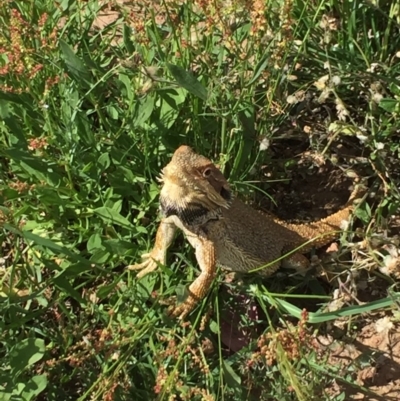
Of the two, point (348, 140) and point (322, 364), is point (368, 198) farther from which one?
point (322, 364)

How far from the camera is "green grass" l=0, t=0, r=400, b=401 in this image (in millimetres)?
2924

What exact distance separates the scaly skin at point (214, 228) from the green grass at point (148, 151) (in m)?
0.11

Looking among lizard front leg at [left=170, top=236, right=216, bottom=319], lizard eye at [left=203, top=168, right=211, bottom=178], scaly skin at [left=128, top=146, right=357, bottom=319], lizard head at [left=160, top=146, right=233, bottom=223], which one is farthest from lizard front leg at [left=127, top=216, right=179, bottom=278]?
lizard eye at [left=203, top=168, right=211, bottom=178]

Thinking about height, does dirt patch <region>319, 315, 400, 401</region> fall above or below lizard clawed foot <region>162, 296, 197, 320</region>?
below

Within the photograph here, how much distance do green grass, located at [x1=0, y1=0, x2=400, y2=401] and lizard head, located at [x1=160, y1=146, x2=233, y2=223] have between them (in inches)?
12.7

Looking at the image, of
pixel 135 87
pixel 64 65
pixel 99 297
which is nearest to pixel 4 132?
pixel 64 65

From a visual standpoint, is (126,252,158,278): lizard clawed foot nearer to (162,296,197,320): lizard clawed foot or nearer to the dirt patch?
(162,296,197,320): lizard clawed foot

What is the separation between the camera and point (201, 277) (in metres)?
3.00

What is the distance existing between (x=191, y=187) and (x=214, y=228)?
343 mm

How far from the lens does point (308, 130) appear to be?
362 centimetres

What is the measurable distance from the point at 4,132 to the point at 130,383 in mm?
1277

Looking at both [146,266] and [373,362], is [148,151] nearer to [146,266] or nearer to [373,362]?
[146,266]

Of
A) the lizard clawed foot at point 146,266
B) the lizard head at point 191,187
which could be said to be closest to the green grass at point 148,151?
the lizard clawed foot at point 146,266

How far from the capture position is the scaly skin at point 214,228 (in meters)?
2.74
